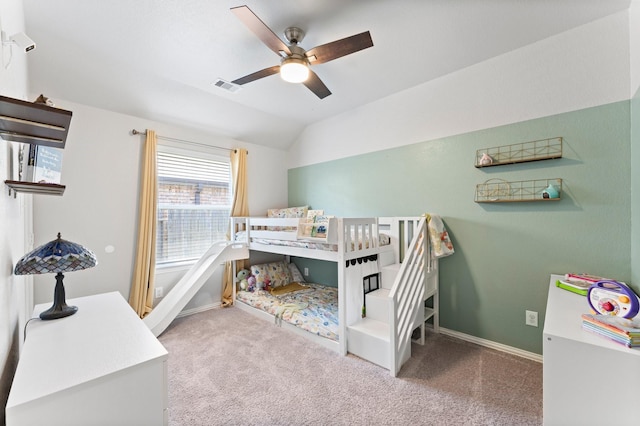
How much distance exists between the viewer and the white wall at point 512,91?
6.59 feet

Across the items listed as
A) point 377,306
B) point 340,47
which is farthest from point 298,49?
point 377,306

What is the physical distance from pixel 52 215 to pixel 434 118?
402 cm

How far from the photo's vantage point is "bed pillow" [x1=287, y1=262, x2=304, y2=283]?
13.8 feet

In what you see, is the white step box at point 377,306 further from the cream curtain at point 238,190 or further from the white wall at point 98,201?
the white wall at point 98,201

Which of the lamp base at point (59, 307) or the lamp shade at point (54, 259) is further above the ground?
the lamp shade at point (54, 259)

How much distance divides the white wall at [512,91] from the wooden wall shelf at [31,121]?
2.96 meters

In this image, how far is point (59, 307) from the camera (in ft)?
4.60

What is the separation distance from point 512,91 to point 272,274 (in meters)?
3.54

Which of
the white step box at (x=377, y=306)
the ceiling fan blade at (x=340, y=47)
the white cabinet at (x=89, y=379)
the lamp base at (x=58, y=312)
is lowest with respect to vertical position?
the white step box at (x=377, y=306)

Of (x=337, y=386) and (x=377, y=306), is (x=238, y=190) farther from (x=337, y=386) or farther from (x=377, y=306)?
(x=337, y=386)

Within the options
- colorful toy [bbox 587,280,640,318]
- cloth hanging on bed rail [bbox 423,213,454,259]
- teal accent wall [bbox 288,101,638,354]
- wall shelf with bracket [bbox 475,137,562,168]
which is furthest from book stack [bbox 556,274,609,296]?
wall shelf with bracket [bbox 475,137,562,168]

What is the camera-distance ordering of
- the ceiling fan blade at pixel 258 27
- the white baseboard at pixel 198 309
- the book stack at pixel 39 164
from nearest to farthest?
1. the book stack at pixel 39 164
2. the ceiling fan blade at pixel 258 27
3. the white baseboard at pixel 198 309

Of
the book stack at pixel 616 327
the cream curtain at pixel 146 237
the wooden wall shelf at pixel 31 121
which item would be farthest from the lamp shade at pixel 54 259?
the book stack at pixel 616 327

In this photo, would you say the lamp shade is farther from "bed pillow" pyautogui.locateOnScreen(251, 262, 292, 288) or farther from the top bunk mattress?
"bed pillow" pyautogui.locateOnScreen(251, 262, 292, 288)
